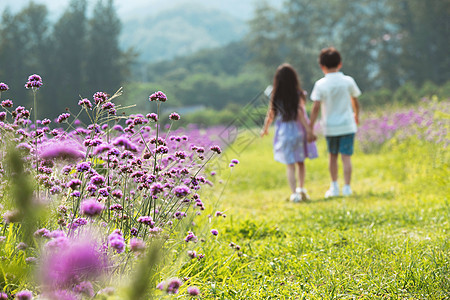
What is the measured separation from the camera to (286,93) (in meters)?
5.99

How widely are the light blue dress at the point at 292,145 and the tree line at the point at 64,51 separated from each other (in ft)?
78.3

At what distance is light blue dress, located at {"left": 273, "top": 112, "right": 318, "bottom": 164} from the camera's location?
6.04 m

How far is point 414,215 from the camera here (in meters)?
4.29

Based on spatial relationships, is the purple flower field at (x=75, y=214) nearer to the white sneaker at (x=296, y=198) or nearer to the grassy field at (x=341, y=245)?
the grassy field at (x=341, y=245)

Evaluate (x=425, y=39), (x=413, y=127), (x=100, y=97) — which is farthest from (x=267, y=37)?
(x=100, y=97)

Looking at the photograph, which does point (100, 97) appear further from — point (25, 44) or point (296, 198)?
point (25, 44)

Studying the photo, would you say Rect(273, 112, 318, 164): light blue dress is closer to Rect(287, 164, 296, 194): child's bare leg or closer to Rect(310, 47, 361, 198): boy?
Rect(287, 164, 296, 194): child's bare leg

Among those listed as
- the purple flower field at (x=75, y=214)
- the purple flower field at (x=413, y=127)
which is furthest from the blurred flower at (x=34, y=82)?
the purple flower field at (x=413, y=127)

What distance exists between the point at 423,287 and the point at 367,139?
9530 millimetres

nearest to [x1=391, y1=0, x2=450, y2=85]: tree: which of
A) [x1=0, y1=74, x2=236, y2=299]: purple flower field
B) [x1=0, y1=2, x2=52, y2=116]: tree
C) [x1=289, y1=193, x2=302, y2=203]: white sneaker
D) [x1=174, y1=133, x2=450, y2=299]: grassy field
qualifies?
[x1=0, y1=2, x2=52, y2=116]: tree

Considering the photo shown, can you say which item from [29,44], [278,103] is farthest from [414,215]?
[29,44]

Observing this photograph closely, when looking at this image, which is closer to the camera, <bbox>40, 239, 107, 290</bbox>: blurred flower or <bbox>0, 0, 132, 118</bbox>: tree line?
<bbox>40, 239, 107, 290</bbox>: blurred flower

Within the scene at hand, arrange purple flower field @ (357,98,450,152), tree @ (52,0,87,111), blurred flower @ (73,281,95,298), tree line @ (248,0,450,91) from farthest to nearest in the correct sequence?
1. tree line @ (248,0,450,91)
2. tree @ (52,0,87,111)
3. purple flower field @ (357,98,450,152)
4. blurred flower @ (73,281,95,298)

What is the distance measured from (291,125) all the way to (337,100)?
75 cm
